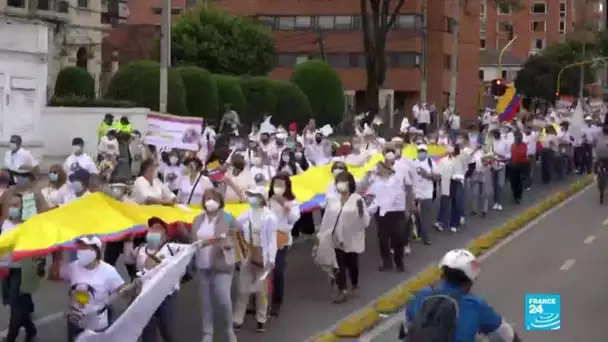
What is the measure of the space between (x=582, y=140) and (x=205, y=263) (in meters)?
26.1

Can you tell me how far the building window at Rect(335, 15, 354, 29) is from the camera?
78688 millimetres

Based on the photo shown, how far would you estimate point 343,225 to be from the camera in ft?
50.9

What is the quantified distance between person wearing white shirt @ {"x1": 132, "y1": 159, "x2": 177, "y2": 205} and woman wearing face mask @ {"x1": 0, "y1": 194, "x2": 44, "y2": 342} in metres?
2.30

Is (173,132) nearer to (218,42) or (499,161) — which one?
(499,161)

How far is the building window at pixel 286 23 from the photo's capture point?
79875mm

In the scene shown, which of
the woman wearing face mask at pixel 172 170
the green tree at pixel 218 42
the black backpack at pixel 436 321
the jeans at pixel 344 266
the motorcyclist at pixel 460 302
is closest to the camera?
the black backpack at pixel 436 321

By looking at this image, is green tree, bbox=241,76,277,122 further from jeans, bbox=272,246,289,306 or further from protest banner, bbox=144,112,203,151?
jeans, bbox=272,246,289,306

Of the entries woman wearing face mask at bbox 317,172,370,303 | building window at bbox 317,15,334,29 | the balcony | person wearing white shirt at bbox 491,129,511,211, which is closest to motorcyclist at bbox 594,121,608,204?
person wearing white shirt at bbox 491,129,511,211

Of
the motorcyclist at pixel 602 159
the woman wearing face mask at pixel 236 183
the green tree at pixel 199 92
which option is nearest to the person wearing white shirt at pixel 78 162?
the woman wearing face mask at pixel 236 183

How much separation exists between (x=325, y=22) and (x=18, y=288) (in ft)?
224

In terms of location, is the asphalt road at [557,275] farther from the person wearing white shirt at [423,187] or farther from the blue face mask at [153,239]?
the blue face mask at [153,239]

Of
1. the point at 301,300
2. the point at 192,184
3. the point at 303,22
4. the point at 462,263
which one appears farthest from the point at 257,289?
the point at 303,22

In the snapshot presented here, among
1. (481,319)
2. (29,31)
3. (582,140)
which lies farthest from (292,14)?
(481,319)

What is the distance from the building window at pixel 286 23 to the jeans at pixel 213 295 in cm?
6824
